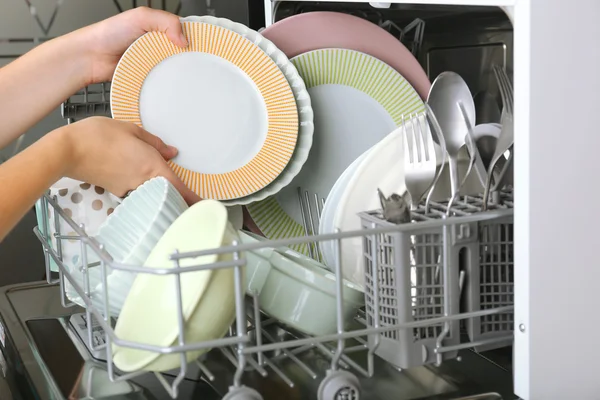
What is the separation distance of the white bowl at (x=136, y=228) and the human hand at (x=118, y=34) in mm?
276

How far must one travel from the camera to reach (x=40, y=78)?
38.9 inches

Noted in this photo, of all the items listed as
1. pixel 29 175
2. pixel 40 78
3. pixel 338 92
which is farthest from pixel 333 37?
pixel 29 175

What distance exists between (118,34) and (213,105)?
157mm

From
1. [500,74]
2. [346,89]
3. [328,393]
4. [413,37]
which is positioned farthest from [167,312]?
[413,37]

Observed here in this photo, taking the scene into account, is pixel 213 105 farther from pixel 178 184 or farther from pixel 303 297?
pixel 303 297

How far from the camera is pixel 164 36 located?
3.07ft

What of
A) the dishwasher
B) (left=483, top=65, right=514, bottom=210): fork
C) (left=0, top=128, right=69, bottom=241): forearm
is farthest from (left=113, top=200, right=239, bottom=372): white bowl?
(left=483, top=65, right=514, bottom=210): fork

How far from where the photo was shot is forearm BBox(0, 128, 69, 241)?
640 millimetres

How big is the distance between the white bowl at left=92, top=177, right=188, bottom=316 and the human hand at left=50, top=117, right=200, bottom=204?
0.08 m

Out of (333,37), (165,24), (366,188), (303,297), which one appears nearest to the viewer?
(303,297)

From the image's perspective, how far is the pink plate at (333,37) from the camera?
Answer: 3.38 feet

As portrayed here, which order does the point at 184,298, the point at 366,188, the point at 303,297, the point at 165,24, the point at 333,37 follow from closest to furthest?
the point at 184,298, the point at 303,297, the point at 366,188, the point at 165,24, the point at 333,37

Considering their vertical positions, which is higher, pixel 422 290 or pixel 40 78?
pixel 40 78

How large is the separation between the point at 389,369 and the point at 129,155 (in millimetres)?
368
